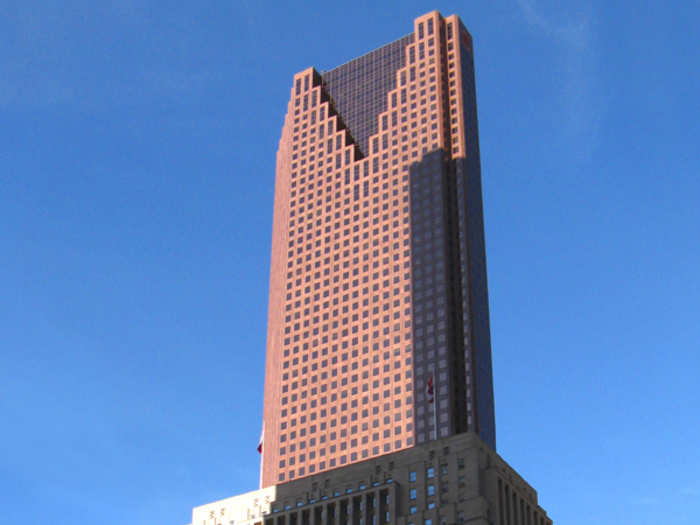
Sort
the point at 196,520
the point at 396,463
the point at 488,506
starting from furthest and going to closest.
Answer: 1. the point at 196,520
2. the point at 396,463
3. the point at 488,506

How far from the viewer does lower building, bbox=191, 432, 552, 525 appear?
163 m

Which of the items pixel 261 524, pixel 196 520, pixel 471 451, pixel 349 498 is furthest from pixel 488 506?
pixel 196 520

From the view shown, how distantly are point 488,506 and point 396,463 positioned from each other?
1733cm

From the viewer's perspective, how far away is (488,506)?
16200cm

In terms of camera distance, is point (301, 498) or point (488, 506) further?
point (301, 498)

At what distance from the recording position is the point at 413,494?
168m

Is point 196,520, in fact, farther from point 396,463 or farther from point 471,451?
point 471,451

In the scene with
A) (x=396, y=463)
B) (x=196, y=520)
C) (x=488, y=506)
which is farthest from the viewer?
(x=196, y=520)

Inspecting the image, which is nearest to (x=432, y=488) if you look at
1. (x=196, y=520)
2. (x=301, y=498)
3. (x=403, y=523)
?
(x=403, y=523)

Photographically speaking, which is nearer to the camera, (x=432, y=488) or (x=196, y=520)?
(x=432, y=488)

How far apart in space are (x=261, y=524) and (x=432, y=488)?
29.3m

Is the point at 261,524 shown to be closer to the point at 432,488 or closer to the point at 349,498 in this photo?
the point at 349,498

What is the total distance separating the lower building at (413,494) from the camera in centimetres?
16325

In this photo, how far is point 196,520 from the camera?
609 feet
